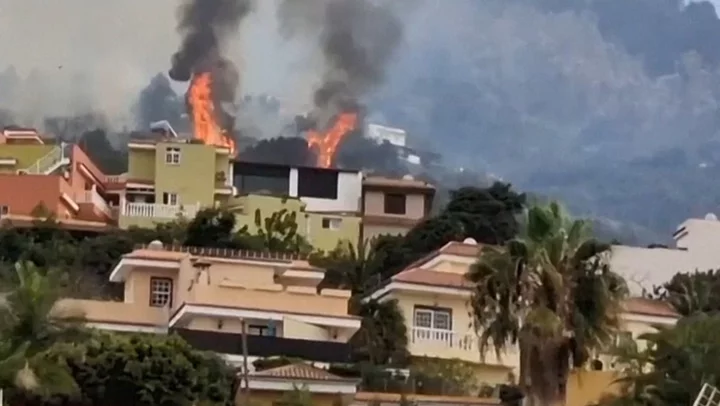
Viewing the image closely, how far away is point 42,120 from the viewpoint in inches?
4626

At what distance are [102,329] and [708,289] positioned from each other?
15.8 m

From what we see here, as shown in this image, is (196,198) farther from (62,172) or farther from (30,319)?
(30,319)

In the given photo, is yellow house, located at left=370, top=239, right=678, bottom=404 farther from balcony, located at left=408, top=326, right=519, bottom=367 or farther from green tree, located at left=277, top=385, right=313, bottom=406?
green tree, located at left=277, top=385, right=313, bottom=406

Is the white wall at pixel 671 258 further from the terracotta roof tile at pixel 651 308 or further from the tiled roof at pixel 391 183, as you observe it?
the tiled roof at pixel 391 183

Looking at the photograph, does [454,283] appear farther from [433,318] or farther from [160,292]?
[160,292]

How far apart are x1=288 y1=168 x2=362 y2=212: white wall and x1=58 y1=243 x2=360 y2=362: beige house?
24.8 metres

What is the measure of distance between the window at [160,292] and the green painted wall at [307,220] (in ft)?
65.4

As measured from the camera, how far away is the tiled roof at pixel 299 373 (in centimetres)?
3859

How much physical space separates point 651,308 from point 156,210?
26793 mm

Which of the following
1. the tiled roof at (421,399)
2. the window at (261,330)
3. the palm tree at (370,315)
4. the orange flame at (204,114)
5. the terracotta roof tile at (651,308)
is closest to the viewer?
the tiled roof at (421,399)

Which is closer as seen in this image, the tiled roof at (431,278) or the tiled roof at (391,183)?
the tiled roof at (431,278)

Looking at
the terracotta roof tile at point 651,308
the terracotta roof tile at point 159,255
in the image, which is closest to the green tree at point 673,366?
the terracotta roof tile at point 651,308

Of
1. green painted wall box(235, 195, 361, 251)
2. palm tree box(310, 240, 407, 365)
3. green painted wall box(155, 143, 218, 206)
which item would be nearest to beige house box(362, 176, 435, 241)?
green painted wall box(235, 195, 361, 251)

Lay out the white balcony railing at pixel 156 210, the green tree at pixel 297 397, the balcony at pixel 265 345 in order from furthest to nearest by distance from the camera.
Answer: the white balcony railing at pixel 156 210, the balcony at pixel 265 345, the green tree at pixel 297 397
